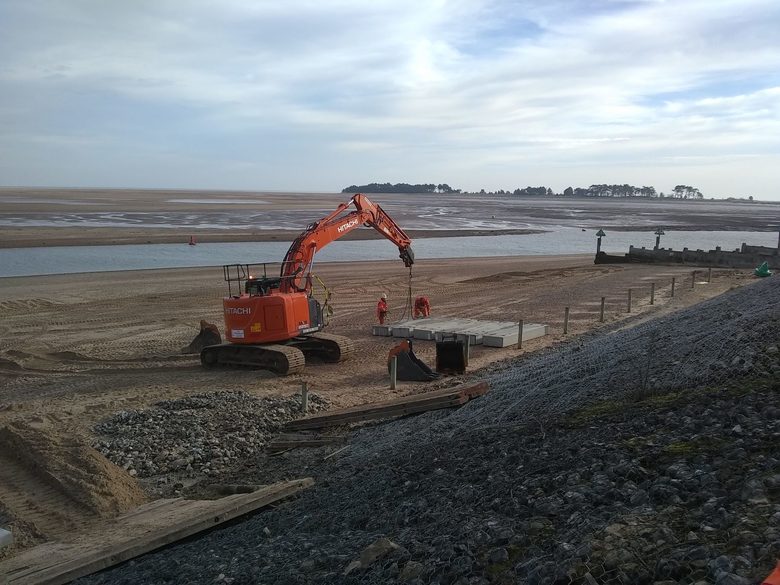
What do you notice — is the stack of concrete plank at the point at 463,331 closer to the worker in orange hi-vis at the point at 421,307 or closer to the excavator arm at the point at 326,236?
the worker in orange hi-vis at the point at 421,307

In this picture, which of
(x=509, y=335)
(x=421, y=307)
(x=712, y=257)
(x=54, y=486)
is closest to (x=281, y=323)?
(x=509, y=335)

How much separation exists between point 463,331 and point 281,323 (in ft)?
17.3

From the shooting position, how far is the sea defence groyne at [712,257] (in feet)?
117

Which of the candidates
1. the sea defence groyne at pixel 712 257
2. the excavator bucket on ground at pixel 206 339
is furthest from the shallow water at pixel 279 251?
the excavator bucket on ground at pixel 206 339

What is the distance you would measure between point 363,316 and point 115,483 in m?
14.4

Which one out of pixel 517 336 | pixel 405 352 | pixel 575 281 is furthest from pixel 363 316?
pixel 575 281

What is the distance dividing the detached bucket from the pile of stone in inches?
128

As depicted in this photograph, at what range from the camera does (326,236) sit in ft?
56.4

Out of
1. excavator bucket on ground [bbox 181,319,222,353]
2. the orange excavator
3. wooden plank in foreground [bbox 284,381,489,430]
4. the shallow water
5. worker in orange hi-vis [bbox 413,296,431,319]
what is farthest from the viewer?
the shallow water

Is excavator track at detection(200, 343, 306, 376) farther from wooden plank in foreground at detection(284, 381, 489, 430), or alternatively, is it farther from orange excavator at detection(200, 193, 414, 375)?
wooden plank in foreground at detection(284, 381, 489, 430)

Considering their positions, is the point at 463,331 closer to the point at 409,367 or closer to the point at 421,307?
the point at 421,307

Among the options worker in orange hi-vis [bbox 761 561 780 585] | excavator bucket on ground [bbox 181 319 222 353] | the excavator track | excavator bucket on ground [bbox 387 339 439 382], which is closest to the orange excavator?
the excavator track

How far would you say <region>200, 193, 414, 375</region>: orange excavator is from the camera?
50.2 ft

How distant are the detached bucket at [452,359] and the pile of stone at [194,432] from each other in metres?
3.25
